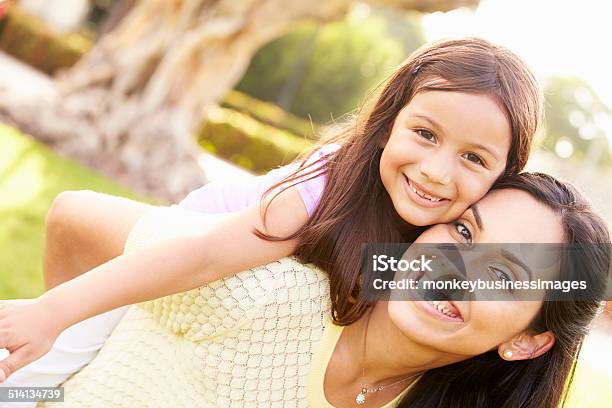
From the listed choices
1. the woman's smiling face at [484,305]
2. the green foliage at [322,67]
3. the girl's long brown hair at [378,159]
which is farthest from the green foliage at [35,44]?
the woman's smiling face at [484,305]

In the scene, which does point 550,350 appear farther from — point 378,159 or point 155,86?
point 155,86

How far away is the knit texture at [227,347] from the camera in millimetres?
2127

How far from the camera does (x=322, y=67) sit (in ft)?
91.5

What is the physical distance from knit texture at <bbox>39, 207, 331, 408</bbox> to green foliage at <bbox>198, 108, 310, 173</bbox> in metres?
13.9

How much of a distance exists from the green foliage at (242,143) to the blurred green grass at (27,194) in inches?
326

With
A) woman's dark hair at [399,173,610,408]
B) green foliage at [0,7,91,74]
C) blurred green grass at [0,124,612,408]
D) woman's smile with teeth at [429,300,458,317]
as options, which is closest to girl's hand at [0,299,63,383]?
woman's smile with teeth at [429,300,458,317]

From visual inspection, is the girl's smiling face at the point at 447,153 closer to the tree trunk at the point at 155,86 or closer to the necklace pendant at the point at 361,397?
the necklace pendant at the point at 361,397

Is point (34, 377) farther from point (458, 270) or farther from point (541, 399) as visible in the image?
point (541, 399)

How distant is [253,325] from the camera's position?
212cm

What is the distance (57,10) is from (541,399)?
31035mm

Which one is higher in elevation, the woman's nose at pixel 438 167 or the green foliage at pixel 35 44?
the woman's nose at pixel 438 167

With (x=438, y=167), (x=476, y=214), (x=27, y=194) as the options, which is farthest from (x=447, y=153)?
(x=27, y=194)

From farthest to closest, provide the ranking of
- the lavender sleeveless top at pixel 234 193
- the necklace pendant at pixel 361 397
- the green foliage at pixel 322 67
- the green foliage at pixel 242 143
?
the green foliage at pixel 322 67 < the green foliage at pixel 242 143 < the lavender sleeveless top at pixel 234 193 < the necklace pendant at pixel 361 397

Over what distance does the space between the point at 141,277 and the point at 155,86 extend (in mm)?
6797
